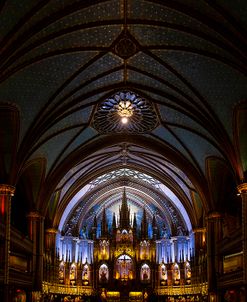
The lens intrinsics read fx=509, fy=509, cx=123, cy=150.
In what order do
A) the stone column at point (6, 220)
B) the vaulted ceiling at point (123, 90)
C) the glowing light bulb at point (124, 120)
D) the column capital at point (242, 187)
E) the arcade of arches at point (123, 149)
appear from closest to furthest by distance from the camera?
the vaulted ceiling at point (123, 90), the arcade of arches at point (123, 149), the stone column at point (6, 220), the column capital at point (242, 187), the glowing light bulb at point (124, 120)

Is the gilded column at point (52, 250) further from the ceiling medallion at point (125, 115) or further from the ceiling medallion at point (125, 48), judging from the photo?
the ceiling medallion at point (125, 48)

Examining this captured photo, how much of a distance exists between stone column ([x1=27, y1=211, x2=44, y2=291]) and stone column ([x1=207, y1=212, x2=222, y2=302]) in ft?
33.8

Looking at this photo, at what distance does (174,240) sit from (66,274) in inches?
361

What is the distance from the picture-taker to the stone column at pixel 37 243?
30.9m

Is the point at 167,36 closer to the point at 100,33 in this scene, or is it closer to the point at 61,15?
the point at 100,33

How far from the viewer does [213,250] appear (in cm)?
3083

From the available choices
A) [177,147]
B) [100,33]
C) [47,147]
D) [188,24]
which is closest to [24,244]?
[47,147]

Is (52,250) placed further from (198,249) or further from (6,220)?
(6,220)

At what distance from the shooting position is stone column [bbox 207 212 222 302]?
3040 cm

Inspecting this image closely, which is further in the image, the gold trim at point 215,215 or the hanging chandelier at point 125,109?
the gold trim at point 215,215

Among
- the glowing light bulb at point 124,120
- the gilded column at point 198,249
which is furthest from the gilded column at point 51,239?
the glowing light bulb at point 124,120

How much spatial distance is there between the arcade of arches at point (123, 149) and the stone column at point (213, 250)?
8 cm

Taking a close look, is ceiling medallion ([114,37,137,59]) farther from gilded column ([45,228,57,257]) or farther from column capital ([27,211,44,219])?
gilded column ([45,228,57,257])

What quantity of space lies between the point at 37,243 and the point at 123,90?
1130 cm
